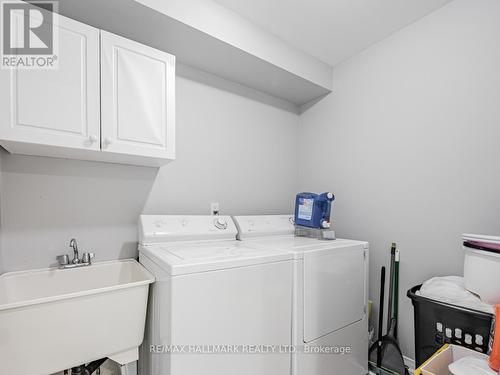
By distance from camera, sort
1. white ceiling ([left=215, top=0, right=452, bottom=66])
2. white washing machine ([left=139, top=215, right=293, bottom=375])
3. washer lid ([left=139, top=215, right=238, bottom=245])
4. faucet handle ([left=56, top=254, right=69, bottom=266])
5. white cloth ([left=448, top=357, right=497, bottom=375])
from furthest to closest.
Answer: white ceiling ([left=215, top=0, right=452, bottom=66]), washer lid ([left=139, top=215, right=238, bottom=245]), faucet handle ([left=56, top=254, right=69, bottom=266]), white washing machine ([left=139, top=215, right=293, bottom=375]), white cloth ([left=448, top=357, right=497, bottom=375])

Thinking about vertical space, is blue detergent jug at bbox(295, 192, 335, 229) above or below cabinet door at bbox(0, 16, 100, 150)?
below

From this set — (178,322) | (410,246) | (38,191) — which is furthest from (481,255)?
(38,191)

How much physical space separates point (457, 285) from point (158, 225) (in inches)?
73.1

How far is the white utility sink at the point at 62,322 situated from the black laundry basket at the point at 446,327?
5.09 feet

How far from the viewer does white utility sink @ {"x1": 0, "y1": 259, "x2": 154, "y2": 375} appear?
3.41ft

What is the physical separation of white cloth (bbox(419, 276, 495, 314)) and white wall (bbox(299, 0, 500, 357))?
0.96ft

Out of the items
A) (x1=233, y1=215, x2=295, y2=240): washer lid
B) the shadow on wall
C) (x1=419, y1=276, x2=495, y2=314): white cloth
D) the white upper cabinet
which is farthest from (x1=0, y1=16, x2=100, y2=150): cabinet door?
(x1=419, y1=276, x2=495, y2=314): white cloth

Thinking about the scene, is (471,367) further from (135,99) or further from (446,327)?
(135,99)

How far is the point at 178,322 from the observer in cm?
111

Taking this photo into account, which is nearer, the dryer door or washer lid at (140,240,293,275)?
washer lid at (140,240,293,275)

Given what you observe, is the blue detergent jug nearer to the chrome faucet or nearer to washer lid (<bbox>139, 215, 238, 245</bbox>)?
washer lid (<bbox>139, 215, 238, 245</bbox>)

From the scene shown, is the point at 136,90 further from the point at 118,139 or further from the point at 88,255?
the point at 88,255

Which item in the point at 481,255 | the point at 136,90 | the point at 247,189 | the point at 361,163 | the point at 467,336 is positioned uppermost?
the point at 136,90

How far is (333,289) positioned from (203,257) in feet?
3.02
